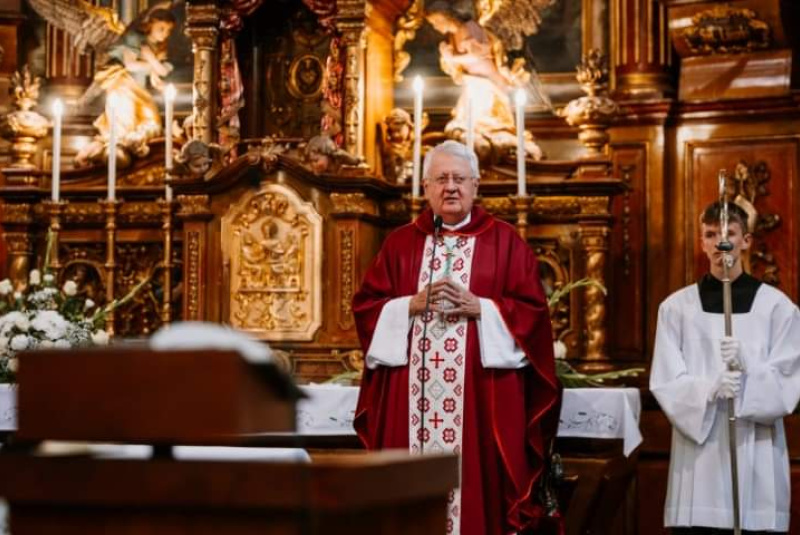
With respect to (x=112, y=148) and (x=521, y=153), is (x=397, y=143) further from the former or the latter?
(x=112, y=148)

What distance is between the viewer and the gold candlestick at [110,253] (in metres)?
7.59

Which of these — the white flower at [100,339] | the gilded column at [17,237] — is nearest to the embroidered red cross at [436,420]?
the white flower at [100,339]

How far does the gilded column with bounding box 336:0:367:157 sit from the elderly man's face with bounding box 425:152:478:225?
201 centimetres

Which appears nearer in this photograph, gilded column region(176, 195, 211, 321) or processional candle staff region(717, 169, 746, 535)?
processional candle staff region(717, 169, 746, 535)

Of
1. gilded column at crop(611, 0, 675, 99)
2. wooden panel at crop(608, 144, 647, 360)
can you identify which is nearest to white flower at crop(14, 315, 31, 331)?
wooden panel at crop(608, 144, 647, 360)

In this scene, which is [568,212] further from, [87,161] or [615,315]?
[87,161]

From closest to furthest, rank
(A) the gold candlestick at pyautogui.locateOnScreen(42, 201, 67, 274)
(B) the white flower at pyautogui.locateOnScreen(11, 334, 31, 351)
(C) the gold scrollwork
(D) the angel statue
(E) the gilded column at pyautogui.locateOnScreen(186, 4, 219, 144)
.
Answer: (B) the white flower at pyautogui.locateOnScreen(11, 334, 31, 351) < (A) the gold candlestick at pyautogui.locateOnScreen(42, 201, 67, 274) < (D) the angel statue < (E) the gilded column at pyautogui.locateOnScreen(186, 4, 219, 144) < (C) the gold scrollwork

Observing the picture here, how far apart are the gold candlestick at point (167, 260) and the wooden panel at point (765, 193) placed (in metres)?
2.79

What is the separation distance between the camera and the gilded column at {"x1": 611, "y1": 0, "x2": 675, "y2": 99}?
26.6 ft

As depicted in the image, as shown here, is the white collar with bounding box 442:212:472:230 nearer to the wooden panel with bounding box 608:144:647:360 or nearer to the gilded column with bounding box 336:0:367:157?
the gilded column with bounding box 336:0:367:157

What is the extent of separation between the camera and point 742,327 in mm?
6055

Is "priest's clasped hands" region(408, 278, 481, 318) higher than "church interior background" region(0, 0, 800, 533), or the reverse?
"church interior background" region(0, 0, 800, 533)

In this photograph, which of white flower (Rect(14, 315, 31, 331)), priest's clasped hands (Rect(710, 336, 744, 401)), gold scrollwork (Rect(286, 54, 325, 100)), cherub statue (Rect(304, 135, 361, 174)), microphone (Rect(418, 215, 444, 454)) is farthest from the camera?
gold scrollwork (Rect(286, 54, 325, 100))

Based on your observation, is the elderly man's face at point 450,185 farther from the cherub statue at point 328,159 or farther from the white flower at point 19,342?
the white flower at point 19,342
